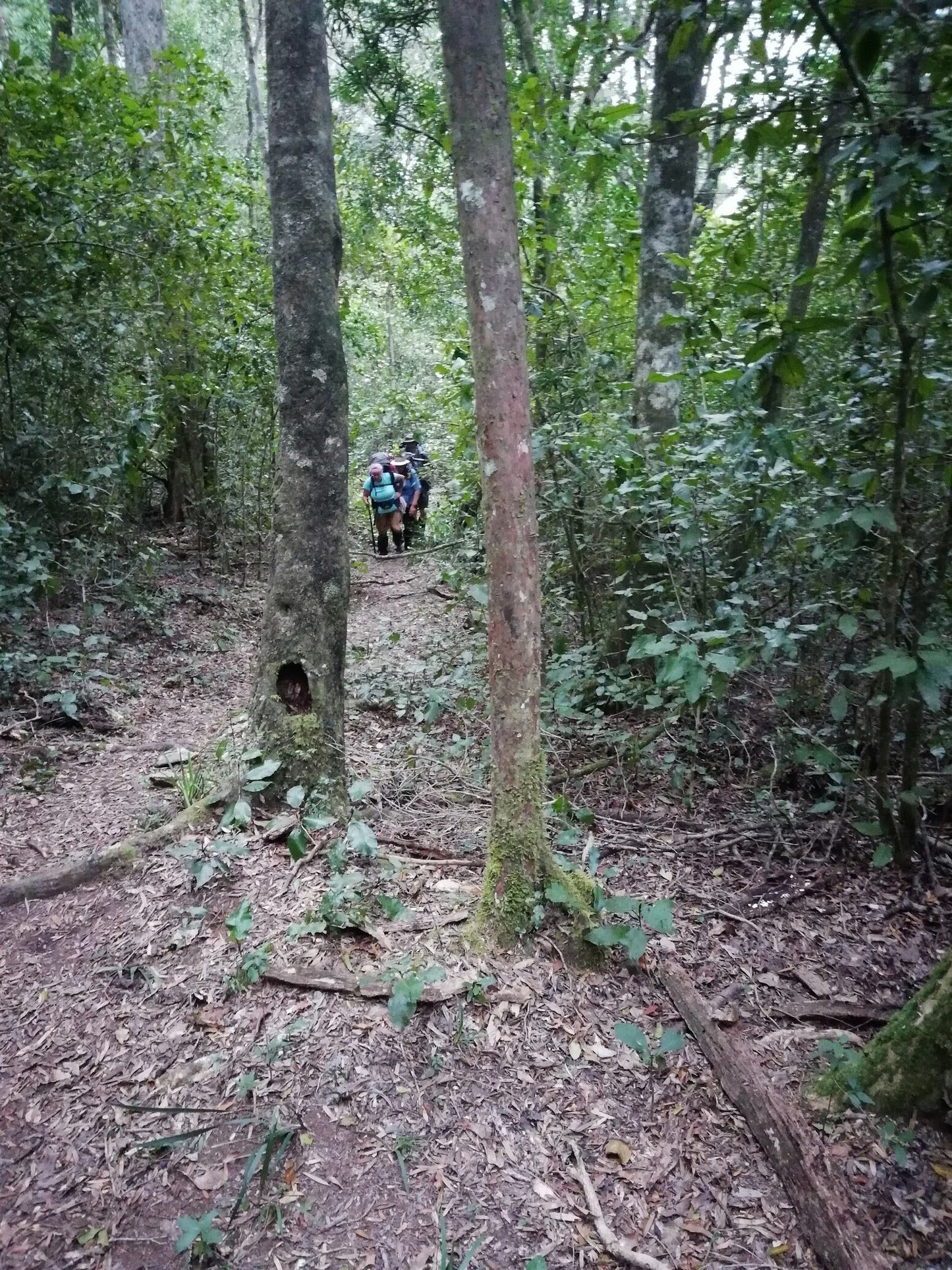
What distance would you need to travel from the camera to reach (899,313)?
10.2 ft

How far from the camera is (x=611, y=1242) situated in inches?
90.4

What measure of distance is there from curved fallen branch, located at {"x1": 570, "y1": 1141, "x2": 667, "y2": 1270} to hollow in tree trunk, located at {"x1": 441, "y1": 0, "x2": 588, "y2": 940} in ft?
3.13

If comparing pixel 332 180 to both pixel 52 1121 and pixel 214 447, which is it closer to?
pixel 52 1121

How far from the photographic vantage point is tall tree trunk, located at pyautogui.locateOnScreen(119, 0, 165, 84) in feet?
31.2

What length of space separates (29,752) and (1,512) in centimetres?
221

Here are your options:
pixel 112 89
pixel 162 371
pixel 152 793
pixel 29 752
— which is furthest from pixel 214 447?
pixel 152 793

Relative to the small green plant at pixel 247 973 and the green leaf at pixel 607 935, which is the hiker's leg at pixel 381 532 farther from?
the green leaf at pixel 607 935

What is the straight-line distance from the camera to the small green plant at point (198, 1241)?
2.22m

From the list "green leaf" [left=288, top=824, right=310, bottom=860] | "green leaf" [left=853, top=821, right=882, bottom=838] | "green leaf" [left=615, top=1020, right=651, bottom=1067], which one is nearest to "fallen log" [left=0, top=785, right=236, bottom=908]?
"green leaf" [left=288, top=824, right=310, bottom=860]

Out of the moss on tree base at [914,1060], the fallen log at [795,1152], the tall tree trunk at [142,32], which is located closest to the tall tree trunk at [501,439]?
the fallen log at [795,1152]

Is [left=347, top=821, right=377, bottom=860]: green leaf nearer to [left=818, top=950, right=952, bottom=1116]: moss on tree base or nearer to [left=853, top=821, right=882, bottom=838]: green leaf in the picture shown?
[left=818, top=950, right=952, bottom=1116]: moss on tree base

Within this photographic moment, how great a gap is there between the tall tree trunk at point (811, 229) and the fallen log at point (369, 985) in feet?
8.75

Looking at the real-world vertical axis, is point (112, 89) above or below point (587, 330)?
above

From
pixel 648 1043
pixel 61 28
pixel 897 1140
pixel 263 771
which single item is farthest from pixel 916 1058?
pixel 61 28
